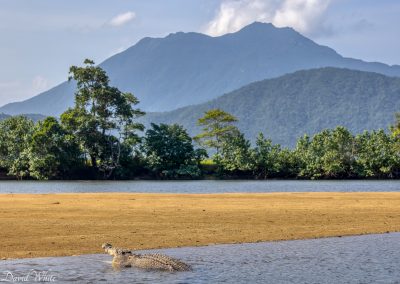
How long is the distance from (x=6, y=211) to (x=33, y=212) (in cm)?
134

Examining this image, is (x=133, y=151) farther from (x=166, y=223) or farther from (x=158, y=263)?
(x=158, y=263)

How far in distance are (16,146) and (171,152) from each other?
2153cm

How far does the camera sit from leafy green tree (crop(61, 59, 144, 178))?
307ft

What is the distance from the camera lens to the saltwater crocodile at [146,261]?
63.5ft

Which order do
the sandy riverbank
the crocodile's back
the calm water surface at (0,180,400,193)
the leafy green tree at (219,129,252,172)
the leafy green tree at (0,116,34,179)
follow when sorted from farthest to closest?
the leafy green tree at (219,129,252,172) < the leafy green tree at (0,116,34,179) < the calm water surface at (0,180,400,193) < the sandy riverbank < the crocodile's back

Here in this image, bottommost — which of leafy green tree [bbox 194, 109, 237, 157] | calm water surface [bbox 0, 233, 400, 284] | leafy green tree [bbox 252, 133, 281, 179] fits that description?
calm water surface [bbox 0, 233, 400, 284]

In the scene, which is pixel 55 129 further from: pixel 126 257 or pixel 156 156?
pixel 126 257

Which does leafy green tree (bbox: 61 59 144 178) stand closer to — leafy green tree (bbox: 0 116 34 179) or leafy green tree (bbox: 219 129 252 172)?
leafy green tree (bbox: 0 116 34 179)

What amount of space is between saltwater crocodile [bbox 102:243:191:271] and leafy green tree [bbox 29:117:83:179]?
70.9 metres

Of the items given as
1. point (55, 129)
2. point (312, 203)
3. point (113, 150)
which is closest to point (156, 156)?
point (113, 150)

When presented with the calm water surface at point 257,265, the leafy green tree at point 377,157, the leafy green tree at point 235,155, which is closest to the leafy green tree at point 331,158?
the leafy green tree at point 377,157

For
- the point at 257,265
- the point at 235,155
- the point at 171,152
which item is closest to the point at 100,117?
the point at 171,152

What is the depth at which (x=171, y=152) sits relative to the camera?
99.4 metres

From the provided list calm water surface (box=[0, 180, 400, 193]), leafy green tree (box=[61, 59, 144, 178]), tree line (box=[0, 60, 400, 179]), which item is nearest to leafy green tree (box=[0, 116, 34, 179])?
tree line (box=[0, 60, 400, 179])
